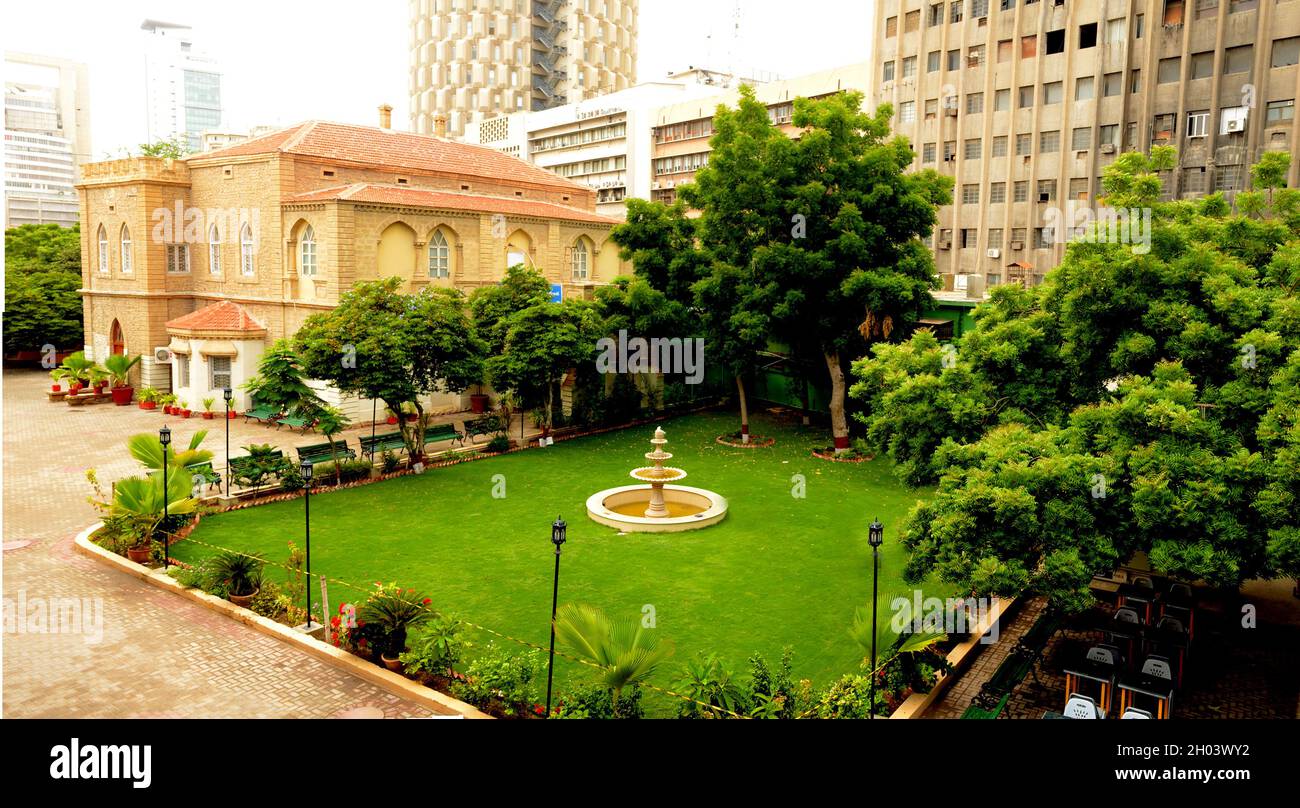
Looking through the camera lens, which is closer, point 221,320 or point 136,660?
point 136,660

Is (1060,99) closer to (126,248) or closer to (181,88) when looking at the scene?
(126,248)

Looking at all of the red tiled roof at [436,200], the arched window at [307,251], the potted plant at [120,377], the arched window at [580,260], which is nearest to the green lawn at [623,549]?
the red tiled roof at [436,200]

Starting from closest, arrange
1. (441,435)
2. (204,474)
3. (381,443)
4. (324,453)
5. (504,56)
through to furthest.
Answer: (204,474) < (324,453) < (381,443) < (441,435) < (504,56)

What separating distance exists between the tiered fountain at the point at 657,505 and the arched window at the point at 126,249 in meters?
32.3

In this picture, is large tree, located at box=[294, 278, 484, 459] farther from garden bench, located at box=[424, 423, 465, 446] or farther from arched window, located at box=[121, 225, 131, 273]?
arched window, located at box=[121, 225, 131, 273]

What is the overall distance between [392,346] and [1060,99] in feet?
123

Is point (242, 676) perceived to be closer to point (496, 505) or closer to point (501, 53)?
point (496, 505)

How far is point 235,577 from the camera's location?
57.7ft

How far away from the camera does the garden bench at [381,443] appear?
1121 inches

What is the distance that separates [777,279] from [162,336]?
31.0 metres

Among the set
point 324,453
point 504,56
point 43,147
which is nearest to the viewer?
point 324,453

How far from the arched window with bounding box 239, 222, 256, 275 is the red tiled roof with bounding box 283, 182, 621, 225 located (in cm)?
373

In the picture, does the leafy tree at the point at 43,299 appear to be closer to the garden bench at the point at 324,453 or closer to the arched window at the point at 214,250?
the arched window at the point at 214,250

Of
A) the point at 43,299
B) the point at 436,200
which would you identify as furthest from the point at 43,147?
the point at 436,200
